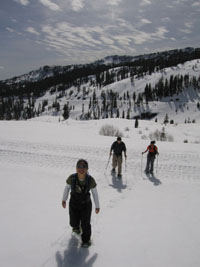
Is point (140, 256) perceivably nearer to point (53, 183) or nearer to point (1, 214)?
point (1, 214)

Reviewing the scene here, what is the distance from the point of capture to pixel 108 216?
207 inches

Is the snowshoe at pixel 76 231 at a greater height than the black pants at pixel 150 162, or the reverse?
the black pants at pixel 150 162

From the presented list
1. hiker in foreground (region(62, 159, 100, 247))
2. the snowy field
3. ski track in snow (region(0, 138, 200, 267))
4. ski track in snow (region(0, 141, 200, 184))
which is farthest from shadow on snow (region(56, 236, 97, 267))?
ski track in snow (region(0, 141, 200, 184))

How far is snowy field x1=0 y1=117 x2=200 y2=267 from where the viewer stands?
12.7 feet

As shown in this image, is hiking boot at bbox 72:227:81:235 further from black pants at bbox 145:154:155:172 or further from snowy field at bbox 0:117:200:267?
black pants at bbox 145:154:155:172

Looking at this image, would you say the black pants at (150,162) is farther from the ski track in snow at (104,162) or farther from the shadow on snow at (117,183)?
the shadow on snow at (117,183)

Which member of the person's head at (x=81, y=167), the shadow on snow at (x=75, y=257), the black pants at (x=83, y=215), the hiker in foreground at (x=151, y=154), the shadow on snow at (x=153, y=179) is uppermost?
the person's head at (x=81, y=167)

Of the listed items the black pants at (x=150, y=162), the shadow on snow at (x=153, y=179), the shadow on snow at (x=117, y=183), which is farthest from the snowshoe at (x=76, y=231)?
the black pants at (x=150, y=162)

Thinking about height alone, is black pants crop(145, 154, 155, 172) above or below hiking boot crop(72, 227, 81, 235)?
above

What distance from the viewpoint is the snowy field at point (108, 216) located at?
3861 millimetres

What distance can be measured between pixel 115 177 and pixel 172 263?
4.80 metres

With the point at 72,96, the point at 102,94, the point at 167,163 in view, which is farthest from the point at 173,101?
the point at 167,163

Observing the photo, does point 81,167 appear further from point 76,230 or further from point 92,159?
point 92,159

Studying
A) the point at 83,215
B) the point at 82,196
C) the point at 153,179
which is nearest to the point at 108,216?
the point at 83,215
